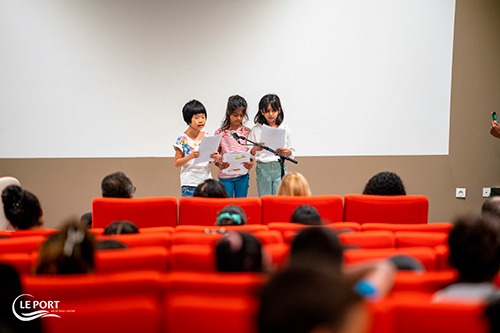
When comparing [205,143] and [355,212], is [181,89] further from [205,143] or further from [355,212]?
[355,212]

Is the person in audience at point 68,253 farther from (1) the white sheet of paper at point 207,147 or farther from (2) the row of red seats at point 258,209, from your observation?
(1) the white sheet of paper at point 207,147

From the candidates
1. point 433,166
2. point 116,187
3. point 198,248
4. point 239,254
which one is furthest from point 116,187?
point 433,166

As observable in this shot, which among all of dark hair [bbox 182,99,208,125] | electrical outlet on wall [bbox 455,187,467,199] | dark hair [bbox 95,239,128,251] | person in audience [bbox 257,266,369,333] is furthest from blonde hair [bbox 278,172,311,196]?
electrical outlet on wall [bbox 455,187,467,199]

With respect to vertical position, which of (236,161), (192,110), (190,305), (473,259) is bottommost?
(190,305)

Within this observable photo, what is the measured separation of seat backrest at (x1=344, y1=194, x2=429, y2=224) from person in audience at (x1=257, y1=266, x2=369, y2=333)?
2508 millimetres

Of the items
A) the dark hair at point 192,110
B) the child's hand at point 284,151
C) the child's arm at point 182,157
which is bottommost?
the child's arm at point 182,157

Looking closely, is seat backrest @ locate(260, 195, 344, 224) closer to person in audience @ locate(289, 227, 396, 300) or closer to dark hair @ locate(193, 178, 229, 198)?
dark hair @ locate(193, 178, 229, 198)

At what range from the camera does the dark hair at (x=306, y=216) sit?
3.07 m

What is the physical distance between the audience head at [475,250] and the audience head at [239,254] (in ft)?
2.28

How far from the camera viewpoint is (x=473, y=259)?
1890 mm

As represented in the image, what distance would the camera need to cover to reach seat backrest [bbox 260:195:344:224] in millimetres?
3551

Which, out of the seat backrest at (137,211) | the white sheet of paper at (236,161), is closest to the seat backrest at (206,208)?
the seat backrest at (137,211)

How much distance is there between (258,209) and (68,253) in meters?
1.78

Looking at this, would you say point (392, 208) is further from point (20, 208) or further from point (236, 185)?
point (20, 208)
